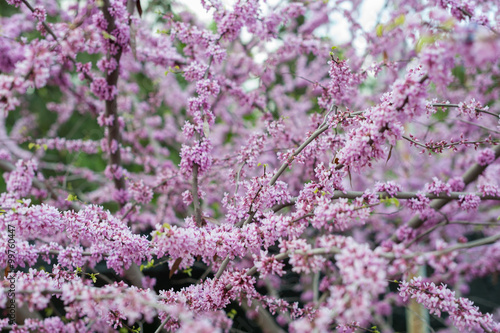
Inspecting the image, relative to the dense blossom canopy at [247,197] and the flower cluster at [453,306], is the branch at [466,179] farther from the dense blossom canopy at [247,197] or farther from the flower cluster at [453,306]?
the flower cluster at [453,306]

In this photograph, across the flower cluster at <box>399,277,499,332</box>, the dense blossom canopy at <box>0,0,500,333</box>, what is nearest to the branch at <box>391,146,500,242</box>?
the dense blossom canopy at <box>0,0,500,333</box>

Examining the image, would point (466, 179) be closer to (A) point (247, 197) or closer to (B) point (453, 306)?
(B) point (453, 306)

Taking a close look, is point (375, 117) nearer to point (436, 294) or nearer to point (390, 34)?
point (436, 294)

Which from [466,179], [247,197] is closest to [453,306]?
[247,197]

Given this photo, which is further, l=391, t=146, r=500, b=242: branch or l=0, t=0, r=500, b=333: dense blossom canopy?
l=391, t=146, r=500, b=242: branch

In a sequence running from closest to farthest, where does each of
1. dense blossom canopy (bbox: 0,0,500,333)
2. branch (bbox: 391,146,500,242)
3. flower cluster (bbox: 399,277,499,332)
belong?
dense blossom canopy (bbox: 0,0,500,333), flower cluster (bbox: 399,277,499,332), branch (bbox: 391,146,500,242)

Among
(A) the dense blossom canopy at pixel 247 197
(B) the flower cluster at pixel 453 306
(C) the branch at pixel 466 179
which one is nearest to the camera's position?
(A) the dense blossom canopy at pixel 247 197

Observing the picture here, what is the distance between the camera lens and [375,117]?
71.9 inches

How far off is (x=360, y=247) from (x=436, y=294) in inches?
37.7

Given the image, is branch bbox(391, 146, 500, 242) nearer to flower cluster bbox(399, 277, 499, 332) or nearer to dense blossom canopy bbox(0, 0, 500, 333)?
dense blossom canopy bbox(0, 0, 500, 333)

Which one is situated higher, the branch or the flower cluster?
the branch

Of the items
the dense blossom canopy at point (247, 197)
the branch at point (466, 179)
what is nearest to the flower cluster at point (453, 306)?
the dense blossom canopy at point (247, 197)

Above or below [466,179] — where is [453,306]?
below

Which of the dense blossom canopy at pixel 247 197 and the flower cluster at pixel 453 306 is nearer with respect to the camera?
the dense blossom canopy at pixel 247 197
